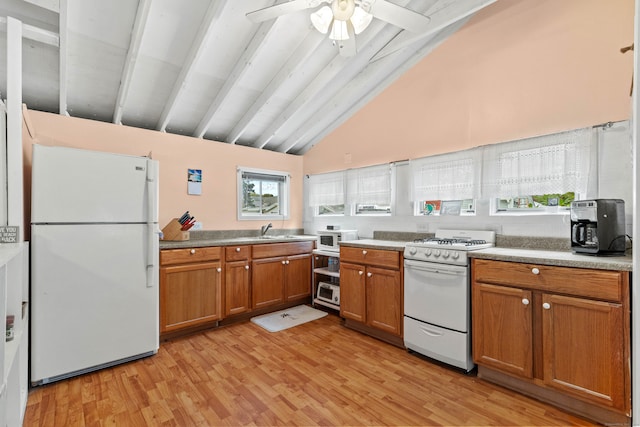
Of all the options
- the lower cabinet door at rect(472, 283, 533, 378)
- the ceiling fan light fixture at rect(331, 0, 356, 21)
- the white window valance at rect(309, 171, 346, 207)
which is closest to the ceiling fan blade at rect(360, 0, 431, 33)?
the ceiling fan light fixture at rect(331, 0, 356, 21)

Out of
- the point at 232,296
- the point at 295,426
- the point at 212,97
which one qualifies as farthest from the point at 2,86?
the point at 295,426

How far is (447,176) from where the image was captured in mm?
3096

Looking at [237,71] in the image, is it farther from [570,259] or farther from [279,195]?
[570,259]

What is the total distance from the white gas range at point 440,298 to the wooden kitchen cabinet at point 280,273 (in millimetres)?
1637

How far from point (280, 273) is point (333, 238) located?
0.79 meters

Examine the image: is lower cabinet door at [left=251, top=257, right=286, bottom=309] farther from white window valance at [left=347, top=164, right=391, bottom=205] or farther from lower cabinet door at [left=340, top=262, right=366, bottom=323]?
white window valance at [left=347, top=164, right=391, bottom=205]

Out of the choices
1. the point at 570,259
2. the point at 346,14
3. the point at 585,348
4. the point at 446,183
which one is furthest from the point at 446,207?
the point at 346,14

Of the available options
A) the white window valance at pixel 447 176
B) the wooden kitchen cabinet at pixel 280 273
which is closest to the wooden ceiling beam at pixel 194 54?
the wooden kitchen cabinet at pixel 280 273

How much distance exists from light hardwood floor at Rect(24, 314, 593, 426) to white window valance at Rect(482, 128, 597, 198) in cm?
156

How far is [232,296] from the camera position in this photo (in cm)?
343

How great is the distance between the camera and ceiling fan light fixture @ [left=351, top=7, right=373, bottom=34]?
2021 mm

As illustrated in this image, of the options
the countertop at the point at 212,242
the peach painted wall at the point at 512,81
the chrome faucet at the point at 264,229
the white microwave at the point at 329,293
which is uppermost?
the peach painted wall at the point at 512,81

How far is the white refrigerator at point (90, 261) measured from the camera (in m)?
2.24

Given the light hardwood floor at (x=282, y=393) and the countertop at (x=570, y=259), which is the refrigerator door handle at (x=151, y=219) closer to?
the light hardwood floor at (x=282, y=393)
